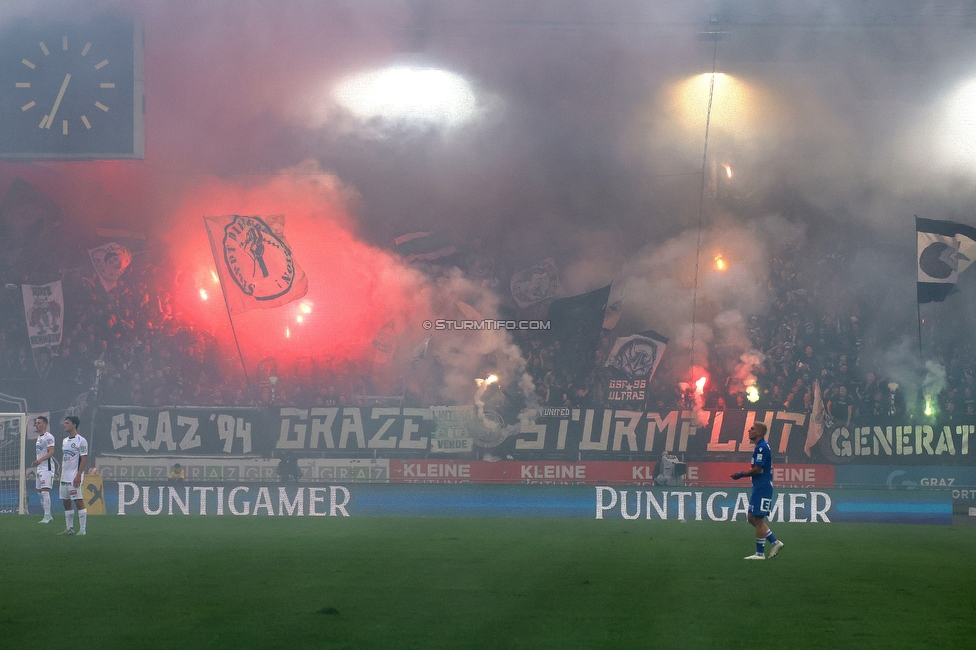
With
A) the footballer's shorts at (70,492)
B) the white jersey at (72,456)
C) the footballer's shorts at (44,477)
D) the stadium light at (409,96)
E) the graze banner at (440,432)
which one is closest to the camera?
the footballer's shorts at (70,492)

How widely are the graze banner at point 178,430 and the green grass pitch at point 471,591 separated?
25.5 feet

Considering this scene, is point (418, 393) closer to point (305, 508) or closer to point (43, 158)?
point (305, 508)

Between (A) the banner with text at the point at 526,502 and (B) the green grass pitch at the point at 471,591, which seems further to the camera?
(A) the banner with text at the point at 526,502

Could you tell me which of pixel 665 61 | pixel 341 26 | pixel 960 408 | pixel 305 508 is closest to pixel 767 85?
pixel 665 61

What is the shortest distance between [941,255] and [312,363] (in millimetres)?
14337

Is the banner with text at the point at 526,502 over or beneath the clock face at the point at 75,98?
beneath

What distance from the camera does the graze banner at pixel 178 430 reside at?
1888cm

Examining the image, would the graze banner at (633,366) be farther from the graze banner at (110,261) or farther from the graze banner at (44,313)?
the graze banner at (44,313)

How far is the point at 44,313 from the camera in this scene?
2005cm

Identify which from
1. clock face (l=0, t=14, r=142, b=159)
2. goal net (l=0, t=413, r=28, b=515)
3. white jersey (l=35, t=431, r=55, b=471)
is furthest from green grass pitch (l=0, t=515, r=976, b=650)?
goal net (l=0, t=413, r=28, b=515)

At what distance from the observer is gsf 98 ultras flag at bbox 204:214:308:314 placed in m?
20.6

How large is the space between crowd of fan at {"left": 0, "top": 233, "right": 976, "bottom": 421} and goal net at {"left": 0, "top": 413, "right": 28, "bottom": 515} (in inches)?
79.8

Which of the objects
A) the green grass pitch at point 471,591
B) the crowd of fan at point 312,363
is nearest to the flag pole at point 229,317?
the crowd of fan at point 312,363

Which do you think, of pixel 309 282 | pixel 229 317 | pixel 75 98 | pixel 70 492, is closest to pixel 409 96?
pixel 309 282
